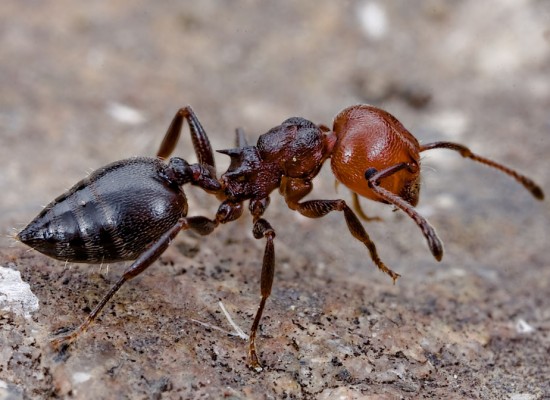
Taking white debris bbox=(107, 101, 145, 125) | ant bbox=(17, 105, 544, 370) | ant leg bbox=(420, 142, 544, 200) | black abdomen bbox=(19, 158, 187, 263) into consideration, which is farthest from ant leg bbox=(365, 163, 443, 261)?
white debris bbox=(107, 101, 145, 125)

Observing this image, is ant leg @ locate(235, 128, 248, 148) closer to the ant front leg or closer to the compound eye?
the ant front leg

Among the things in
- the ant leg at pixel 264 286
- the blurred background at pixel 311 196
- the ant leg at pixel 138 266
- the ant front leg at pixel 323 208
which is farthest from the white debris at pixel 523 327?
the ant leg at pixel 138 266

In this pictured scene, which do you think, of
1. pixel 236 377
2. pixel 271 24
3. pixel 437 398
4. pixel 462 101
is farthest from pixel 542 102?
pixel 236 377

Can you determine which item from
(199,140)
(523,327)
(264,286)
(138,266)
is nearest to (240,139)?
(199,140)

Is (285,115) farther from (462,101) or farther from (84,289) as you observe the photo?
(84,289)

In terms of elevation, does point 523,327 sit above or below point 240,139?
below

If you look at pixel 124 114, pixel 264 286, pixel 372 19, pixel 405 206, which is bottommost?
pixel 264 286

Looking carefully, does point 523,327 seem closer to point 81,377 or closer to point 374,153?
point 374,153
